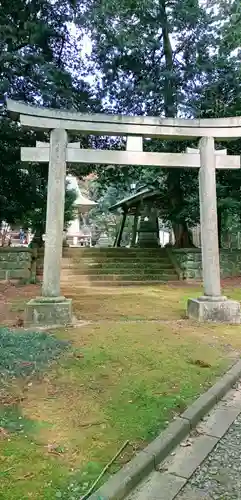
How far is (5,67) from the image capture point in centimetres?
912

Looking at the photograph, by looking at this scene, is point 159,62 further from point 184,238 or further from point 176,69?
point 184,238

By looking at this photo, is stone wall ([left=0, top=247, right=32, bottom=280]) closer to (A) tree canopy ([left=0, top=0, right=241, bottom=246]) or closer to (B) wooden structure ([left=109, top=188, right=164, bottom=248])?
(A) tree canopy ([left=0, top=0, right=241, bottom=246])

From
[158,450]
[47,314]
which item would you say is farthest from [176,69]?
[158,450]

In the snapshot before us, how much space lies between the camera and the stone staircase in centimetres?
1069

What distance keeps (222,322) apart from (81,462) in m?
4.11

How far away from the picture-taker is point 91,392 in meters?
3.05

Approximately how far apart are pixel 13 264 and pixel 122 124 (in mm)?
5653

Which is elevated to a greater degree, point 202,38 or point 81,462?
point 202,38

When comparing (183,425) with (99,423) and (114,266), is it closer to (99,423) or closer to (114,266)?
(99,423)

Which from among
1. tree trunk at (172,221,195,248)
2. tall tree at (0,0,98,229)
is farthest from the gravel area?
tree trunk at (172,221,195,248)

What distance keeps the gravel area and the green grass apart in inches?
14.3

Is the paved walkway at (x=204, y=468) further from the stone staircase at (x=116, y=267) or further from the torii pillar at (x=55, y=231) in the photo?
the stone staircase at (x=116, y=267)

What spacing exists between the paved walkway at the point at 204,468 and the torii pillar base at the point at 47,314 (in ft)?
9.82

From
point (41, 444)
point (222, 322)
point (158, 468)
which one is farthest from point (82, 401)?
point (222, 322)
